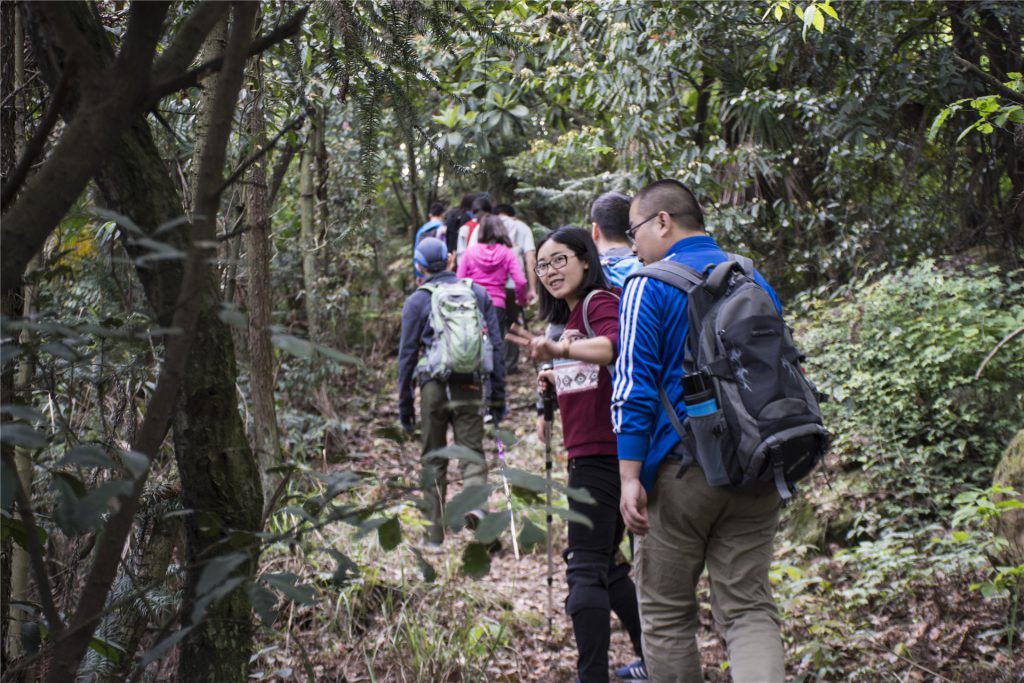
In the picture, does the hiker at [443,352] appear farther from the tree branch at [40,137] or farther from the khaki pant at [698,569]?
the tree branch at [40,137]

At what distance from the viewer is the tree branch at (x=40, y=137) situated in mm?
1370

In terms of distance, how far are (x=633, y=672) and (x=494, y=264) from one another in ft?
18.7

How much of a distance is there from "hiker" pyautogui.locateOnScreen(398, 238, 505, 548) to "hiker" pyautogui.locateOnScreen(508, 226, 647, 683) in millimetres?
2037

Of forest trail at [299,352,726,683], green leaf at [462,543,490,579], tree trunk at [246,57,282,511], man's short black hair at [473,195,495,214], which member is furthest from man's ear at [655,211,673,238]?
man's short black hair at [473,195,495,214]

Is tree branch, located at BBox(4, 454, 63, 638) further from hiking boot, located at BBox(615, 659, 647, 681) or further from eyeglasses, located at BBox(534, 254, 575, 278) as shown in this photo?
hiking boot, located at BBox(615, 659, 647, 681)

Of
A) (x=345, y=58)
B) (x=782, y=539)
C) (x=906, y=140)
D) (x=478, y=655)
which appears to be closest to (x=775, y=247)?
(x=906, y=140)

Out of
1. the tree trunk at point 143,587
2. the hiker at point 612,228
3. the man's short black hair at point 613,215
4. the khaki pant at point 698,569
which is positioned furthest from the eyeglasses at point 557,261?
the tree trunk at point 143,587

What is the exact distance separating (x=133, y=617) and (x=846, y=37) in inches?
265

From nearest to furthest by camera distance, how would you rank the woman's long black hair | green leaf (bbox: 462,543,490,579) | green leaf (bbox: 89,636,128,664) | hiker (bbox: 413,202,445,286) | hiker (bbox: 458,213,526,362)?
green leaf (bbox: 462,543,490,579) < green leaf (bbox: 89,636,128,664) < the woman's long black hair < hiker (bbox: 458,213,526,362) < hiker (bbox: 413,202,445,286)

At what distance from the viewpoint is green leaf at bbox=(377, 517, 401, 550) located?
56.7 inches

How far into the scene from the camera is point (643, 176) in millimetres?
7727

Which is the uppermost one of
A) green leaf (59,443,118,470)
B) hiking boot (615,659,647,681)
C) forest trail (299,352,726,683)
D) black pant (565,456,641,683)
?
green leaf (59,443,118,470)

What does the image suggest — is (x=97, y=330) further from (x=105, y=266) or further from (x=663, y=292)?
(x=105, y=266)

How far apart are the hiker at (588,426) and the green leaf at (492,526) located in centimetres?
211
